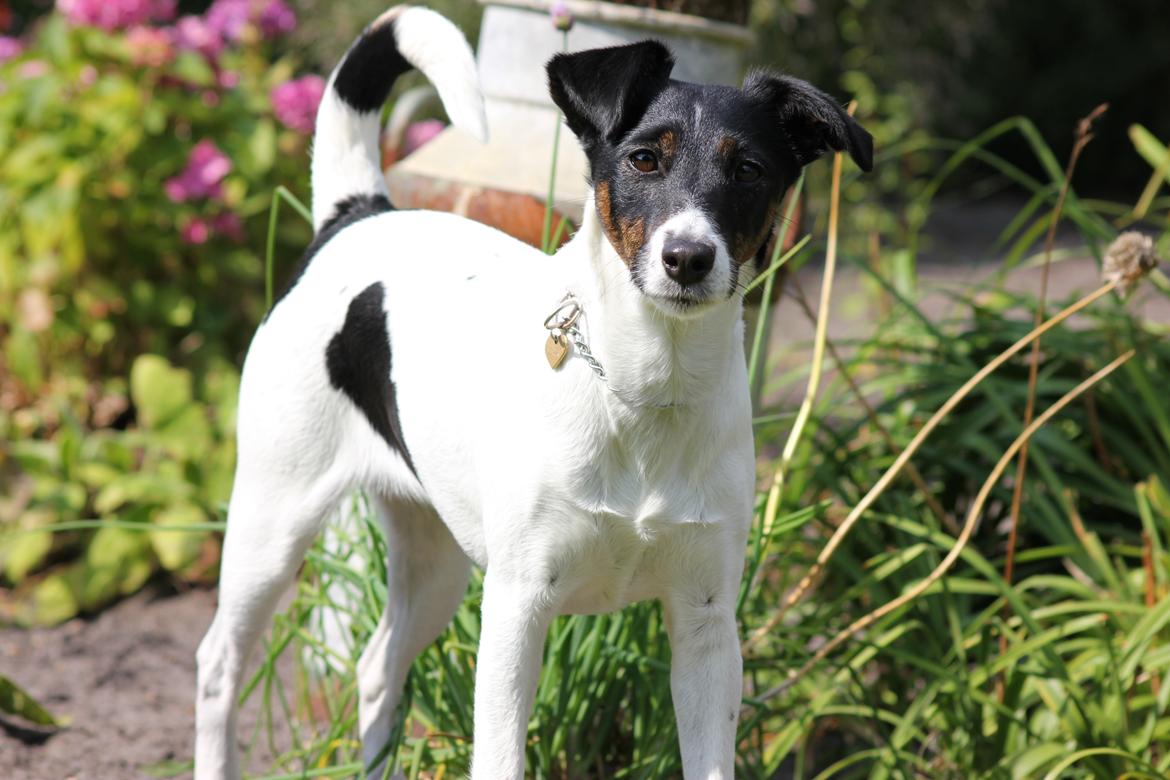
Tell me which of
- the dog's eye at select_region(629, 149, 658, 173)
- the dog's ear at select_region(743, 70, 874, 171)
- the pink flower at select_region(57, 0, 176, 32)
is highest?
the pink flower at select_region(57, 0, 176, 32)

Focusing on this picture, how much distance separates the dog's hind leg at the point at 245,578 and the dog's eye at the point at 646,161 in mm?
1059

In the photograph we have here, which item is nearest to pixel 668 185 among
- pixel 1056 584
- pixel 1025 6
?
pixel 1056 584

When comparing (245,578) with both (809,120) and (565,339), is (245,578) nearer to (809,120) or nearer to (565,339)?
(565,339)

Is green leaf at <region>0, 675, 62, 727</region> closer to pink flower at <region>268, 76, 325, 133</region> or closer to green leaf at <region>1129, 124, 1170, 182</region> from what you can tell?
pink flower at <region>268, 76, 325, 133</region>

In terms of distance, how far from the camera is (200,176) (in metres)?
5.01

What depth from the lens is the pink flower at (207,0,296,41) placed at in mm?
5387

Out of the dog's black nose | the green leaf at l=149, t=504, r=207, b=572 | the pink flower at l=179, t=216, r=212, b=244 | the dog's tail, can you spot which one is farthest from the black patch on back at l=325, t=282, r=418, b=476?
the pink flower at l=179, t=216, r=212, b=244

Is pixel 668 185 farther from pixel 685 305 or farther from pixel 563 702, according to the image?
pixel 563 702

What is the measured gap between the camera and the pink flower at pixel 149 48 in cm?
502

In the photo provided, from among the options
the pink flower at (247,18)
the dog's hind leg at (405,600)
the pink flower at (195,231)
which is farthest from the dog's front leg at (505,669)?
the pink flower at (247,18)

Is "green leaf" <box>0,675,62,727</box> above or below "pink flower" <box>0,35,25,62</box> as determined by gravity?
below

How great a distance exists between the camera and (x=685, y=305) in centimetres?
220

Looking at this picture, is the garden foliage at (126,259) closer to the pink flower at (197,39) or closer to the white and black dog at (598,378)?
the pink flower at (197,39)

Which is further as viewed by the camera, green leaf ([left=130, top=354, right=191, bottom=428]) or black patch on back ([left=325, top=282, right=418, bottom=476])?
green leaf ([left=130, top=354, right=191, bottom=428])
